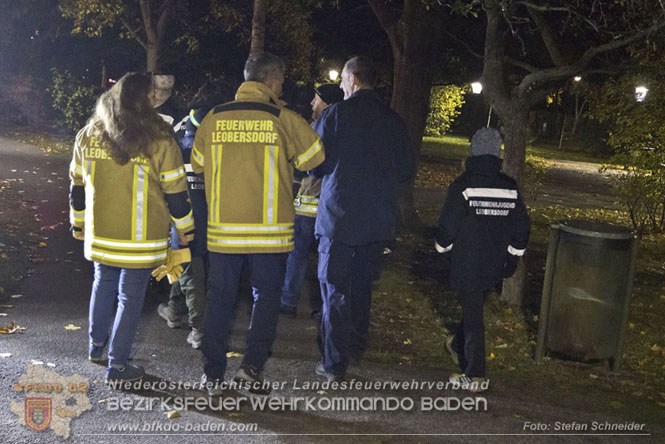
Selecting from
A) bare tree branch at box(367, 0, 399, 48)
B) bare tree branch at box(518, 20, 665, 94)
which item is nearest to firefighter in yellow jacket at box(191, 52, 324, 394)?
bare tree branch at box(518, 20, 665, 94)

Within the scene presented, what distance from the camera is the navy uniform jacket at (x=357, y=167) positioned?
4871 millimetres

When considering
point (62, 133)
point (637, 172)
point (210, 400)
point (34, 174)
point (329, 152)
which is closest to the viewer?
point (210, 400)

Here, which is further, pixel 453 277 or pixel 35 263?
pixel 35 263

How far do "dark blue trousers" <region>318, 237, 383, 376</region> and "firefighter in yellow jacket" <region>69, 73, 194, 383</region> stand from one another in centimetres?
96

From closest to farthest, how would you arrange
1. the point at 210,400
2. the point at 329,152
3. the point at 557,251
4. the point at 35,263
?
the point at 210,400 → the point at 329,152 → the point at 557,251 → the point at 35,263

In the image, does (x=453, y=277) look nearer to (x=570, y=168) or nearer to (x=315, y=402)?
(x=315, y=402)

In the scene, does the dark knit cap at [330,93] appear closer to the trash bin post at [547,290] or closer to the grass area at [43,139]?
the trash bin post at [547,290]

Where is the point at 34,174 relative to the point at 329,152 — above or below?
below

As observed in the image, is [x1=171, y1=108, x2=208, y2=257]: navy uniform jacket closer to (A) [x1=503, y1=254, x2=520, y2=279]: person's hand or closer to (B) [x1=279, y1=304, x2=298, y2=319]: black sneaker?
(B) [x1=279, y1=304, x2=298, y2=319]: black sneaker

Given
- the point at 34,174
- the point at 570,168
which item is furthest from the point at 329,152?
the point at 570,168

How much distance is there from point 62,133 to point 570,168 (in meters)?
21.6

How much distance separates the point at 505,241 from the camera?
499cm

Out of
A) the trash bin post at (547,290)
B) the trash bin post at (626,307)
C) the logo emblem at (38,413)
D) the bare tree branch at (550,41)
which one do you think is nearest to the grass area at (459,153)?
the bare tree branch at (550,41)

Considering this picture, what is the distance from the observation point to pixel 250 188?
4496mm
